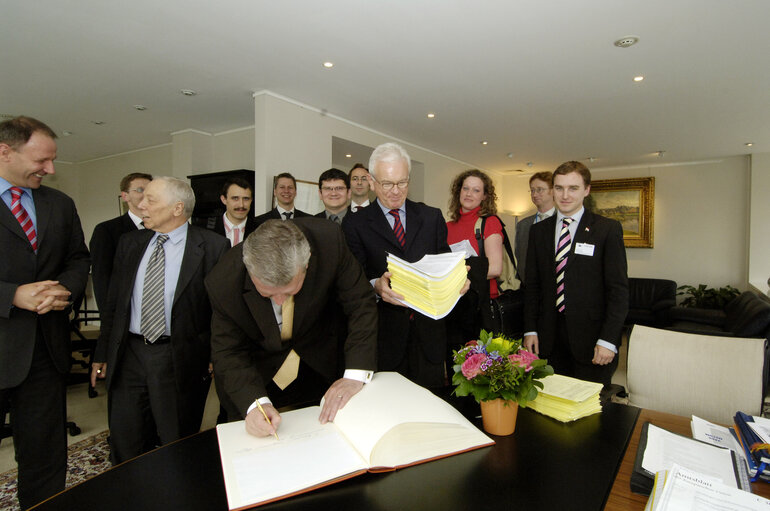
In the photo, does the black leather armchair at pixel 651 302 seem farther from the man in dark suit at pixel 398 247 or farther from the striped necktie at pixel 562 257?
the man in dark suit at pixel 398 247

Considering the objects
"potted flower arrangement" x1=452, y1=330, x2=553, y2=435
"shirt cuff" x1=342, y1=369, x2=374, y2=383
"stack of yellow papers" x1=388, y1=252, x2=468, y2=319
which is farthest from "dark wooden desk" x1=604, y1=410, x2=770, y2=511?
"shirt cuff" x1=342, y1=369, x2=374, y2=383

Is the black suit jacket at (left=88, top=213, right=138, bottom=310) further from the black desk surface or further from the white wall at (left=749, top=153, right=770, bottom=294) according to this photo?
the white wall at (left=749, top=153, right=770, bottom=294)

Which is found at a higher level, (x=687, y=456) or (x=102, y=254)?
(x=102, y=254)

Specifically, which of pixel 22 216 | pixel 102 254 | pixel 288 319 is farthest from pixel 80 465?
pixel 288 319

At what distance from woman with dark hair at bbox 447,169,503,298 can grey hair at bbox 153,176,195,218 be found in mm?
1633

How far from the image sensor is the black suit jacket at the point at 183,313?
6.43 ft

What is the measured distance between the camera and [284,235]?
1.24 metres

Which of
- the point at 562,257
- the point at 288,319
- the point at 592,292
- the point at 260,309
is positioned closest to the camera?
the point at 260,309

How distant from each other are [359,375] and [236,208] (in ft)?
8.38

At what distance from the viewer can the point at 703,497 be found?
2.40 feet

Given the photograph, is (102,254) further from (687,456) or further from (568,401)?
(687,456)

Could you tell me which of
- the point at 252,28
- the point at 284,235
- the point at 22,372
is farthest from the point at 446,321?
the point at 252,28

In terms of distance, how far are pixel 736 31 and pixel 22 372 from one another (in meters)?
5.16

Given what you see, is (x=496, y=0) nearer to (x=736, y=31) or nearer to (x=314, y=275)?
(x=736, y=31)
